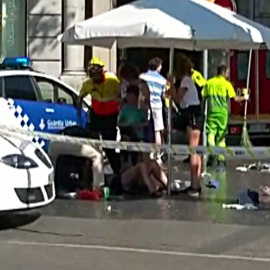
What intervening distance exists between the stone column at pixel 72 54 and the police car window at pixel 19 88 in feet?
23.3

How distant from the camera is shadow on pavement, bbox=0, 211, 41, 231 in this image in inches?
435

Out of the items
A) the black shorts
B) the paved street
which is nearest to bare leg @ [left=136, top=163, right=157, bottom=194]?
the paved street

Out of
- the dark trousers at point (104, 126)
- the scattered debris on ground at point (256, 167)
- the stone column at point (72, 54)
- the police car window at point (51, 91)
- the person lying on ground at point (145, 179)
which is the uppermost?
the stone column at point (72, 54)

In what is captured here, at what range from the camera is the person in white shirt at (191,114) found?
517 inches

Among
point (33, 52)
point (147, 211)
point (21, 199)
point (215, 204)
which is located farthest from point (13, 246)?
point (33, 52)

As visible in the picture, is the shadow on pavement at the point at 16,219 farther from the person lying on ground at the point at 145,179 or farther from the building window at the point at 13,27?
the building window at the point at 13,27

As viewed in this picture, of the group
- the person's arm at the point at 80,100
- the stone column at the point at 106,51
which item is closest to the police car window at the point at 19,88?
the person's arm at the point at 80,100

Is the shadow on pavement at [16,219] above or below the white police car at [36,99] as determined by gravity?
below

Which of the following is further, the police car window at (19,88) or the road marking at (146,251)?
the police car window at (19,88)

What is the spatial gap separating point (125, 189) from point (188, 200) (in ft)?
3.07

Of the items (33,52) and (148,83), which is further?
(33,52)

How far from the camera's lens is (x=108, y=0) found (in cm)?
2286

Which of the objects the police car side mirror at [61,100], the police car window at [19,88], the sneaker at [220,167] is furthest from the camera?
the sneaker at [220,167]

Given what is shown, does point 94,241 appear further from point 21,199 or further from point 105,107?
point 105,107
